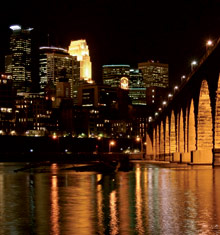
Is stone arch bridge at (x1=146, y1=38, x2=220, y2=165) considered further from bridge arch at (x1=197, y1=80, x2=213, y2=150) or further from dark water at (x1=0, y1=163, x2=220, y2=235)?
dark water at (x1=0, y1=163, x2=220, y2=235)

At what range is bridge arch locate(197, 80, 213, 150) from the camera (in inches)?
2808

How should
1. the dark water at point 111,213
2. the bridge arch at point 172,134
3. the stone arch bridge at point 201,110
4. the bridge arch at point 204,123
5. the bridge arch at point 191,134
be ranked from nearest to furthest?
1. the dark water at point 111,213
2. the stone arch bridge at point 201,110
3. the bridge arch at point 204,123
4. the bridge arch at point 191,134
5. the bridge arch at point 172,134

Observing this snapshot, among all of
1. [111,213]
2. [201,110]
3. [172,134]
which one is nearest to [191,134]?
[201,110]

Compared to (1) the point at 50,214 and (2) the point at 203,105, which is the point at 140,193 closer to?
(1) the point at 50,214

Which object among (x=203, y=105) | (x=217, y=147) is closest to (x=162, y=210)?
(x=217, y=147)

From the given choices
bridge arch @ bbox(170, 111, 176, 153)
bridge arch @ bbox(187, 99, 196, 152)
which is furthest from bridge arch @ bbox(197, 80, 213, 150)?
bridge arch @ bbox(170, 111, 176, 153)

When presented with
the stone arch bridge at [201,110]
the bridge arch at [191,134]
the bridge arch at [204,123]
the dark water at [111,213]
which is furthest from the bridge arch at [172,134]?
the dark water at [111,213]

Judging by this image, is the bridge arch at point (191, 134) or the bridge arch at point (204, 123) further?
the bridge arch at point (191, 134)

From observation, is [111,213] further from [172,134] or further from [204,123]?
[172,134]

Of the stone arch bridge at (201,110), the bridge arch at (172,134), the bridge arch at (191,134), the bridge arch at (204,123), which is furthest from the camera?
the bridge arch at (172,134)

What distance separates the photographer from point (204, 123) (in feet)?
238

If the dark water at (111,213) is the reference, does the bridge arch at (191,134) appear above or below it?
above

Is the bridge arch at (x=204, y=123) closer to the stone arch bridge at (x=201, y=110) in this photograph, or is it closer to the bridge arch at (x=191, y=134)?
the stone arch bridge at (x=201, y=110)

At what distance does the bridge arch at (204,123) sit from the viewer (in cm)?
7131
